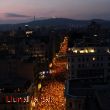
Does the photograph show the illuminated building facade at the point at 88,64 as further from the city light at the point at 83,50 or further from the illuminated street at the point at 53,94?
the illuminated street at the point at 53,94

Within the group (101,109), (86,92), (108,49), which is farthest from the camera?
(108,49)

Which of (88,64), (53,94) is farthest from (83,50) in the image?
(53,94)

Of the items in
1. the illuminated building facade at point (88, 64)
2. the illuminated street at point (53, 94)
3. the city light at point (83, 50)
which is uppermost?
the city light at point (83, 50)

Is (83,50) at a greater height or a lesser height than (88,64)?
greater

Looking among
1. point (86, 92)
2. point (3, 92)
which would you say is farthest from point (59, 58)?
point (86, 92)

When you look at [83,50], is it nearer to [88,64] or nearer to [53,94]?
[88,64]

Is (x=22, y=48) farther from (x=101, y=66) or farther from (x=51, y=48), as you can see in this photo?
(x=101, y=66)

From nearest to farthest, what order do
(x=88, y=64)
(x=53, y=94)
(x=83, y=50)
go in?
1. (x=53, y=94)
2. (x=88, y=64)
3. (x=83, y=50)

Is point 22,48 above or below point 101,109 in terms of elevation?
below

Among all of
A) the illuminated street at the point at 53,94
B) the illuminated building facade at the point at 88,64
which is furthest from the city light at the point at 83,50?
the illuminated street at the point at 53,94

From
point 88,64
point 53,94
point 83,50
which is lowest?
point 53,94

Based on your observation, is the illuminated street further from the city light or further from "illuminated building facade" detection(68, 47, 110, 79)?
the city light
